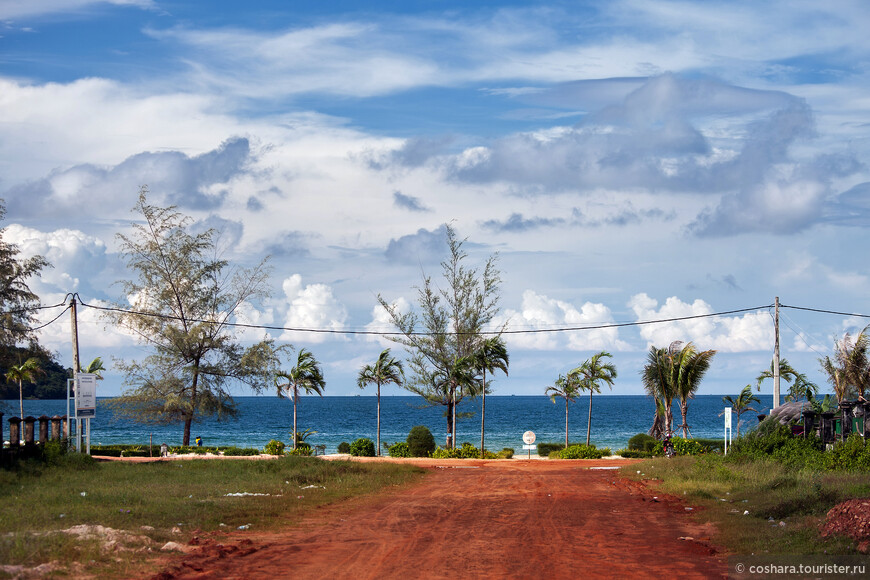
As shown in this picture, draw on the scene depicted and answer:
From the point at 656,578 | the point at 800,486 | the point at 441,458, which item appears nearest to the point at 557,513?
the point at 800,486

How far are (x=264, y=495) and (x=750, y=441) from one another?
664 inches

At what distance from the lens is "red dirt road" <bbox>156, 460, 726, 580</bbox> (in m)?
10.8

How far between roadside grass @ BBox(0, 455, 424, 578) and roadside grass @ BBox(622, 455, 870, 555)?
27.6 feet

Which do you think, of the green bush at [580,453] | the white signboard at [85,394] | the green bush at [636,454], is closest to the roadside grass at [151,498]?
the white signboard at [85,394]

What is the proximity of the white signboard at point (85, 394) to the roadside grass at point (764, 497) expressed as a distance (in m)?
18.8

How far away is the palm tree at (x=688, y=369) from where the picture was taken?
3850 cm

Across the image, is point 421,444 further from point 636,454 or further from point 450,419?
point 636,454

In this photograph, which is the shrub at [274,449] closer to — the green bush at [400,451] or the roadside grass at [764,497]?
the green bush at [400,451]

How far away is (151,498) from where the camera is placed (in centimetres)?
1661

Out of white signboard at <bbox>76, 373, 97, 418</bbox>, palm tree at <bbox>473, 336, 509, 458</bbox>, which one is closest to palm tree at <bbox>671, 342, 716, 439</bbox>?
palm tree at <bbox>473, 336, 509, 458</bbox>

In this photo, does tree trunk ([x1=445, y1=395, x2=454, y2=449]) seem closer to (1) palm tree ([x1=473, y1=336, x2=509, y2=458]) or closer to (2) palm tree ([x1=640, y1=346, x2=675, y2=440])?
(1) palm tree ([x1=473, y1=336, x2=509, y2=458])

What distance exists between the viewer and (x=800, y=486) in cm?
1662

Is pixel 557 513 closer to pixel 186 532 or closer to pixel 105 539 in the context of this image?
pixel 186 532

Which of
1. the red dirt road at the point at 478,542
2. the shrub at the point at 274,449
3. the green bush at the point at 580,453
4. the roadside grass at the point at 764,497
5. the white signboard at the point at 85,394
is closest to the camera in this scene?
the red dirt road at the point at 478,542
